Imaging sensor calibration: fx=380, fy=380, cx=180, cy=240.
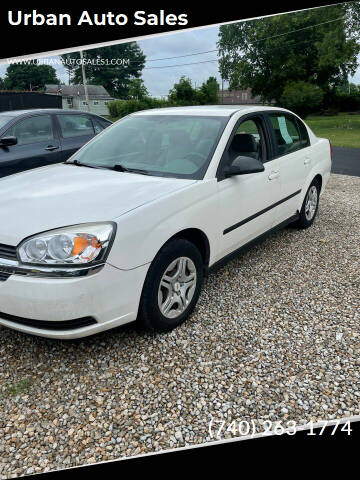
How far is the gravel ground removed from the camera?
2.02 meters

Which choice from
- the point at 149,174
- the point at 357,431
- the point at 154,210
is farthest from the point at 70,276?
the point at 357,431

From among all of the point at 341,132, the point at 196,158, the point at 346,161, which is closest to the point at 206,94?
the point at 341,132

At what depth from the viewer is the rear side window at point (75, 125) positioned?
6.60 m

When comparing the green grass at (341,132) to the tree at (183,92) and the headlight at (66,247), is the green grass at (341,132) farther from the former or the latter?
the headlight at (66,247)

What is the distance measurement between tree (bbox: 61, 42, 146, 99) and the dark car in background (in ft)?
222

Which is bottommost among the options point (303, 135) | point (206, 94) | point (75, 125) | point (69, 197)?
point (69, 197)

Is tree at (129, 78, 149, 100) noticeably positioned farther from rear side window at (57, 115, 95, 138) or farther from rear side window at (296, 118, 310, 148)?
rear side window at (296, 118, 310, 148)

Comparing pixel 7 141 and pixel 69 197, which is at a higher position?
pixel 7 141

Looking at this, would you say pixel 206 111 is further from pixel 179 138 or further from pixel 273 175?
pixel 273 175

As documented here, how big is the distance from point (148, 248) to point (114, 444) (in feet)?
3.67

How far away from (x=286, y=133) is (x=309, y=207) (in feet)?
4.00

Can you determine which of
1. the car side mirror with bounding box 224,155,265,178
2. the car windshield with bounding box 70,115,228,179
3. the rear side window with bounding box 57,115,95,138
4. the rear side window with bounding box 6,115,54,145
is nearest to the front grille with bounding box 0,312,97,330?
the car windshield with bounding box 70,115,228,179

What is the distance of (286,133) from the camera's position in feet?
14.4

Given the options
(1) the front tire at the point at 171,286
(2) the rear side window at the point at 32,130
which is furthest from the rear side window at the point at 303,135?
(2) the rear side window at the point at 32,130
